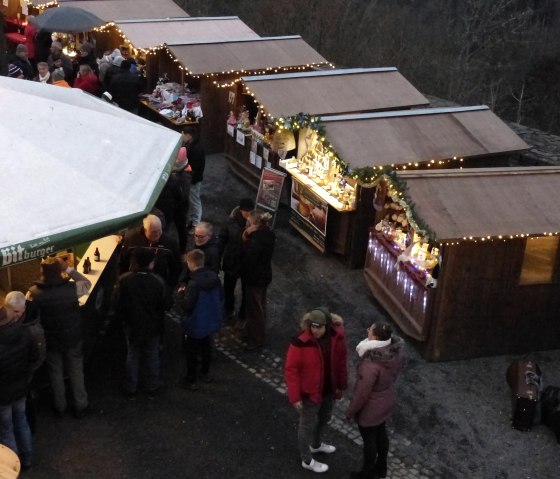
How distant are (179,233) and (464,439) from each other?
4.77 metres

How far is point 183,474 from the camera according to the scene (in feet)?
22.0

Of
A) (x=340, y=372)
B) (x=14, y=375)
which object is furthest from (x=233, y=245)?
(x=14, y=375)

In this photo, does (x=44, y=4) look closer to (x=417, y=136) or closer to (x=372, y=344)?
(x=417, y=136)

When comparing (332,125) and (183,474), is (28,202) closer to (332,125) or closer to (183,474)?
(183,474)

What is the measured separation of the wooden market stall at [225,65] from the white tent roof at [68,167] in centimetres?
539

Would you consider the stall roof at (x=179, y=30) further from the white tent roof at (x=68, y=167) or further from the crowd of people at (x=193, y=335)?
the white tent roof at (x=68, y=167)

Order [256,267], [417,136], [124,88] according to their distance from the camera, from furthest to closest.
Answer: [124,88]
[417,136]
[256,267]

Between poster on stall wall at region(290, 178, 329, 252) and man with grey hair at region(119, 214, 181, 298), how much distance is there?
309 cm

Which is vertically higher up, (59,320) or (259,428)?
(59,320)

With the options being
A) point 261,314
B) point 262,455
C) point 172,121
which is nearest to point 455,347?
point 261,314

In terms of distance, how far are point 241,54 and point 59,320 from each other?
8.69 meters

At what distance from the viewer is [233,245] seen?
8625 millimetres

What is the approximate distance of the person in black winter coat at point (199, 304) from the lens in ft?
23.9

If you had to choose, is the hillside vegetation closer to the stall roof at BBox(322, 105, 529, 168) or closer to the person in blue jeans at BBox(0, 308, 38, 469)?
the stall roof at BBox(322, 105, 529, 168)
